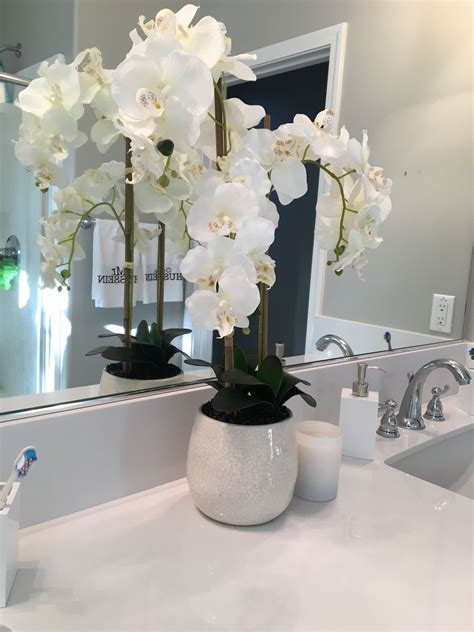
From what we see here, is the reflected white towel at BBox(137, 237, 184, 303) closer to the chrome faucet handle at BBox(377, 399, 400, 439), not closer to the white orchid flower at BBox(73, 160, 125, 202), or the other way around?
the white orchid flower at BBox(73, 160, 125, 202)

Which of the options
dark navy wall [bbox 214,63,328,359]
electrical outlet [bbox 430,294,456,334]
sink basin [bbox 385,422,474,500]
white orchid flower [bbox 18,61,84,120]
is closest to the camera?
white orchid flower [bbox 18,61,84,120]

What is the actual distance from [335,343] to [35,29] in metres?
0.93

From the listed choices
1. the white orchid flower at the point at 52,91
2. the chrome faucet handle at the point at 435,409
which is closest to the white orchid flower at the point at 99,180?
the white orchid flower at the point at 52,91

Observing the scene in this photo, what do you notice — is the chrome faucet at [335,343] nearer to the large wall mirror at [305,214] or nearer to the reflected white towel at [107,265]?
the large wall mirror at [305,214]

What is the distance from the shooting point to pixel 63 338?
80cm

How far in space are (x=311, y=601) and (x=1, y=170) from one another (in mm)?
694

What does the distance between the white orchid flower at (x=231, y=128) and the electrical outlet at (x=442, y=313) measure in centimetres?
111

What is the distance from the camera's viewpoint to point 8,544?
59cm

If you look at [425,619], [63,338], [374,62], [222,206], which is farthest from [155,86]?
[374,62]

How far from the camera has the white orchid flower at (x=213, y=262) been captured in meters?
0.64

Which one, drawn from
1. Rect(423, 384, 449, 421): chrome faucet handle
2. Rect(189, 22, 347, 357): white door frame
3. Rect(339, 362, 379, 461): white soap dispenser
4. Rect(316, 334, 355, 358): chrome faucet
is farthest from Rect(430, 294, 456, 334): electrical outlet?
Rect(339, 362, 379, 461): white soap dispenser

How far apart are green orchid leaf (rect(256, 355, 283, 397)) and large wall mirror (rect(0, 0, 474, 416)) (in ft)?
0.39

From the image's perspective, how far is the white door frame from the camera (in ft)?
3.57

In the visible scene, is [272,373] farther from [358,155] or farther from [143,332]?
[358,155]
